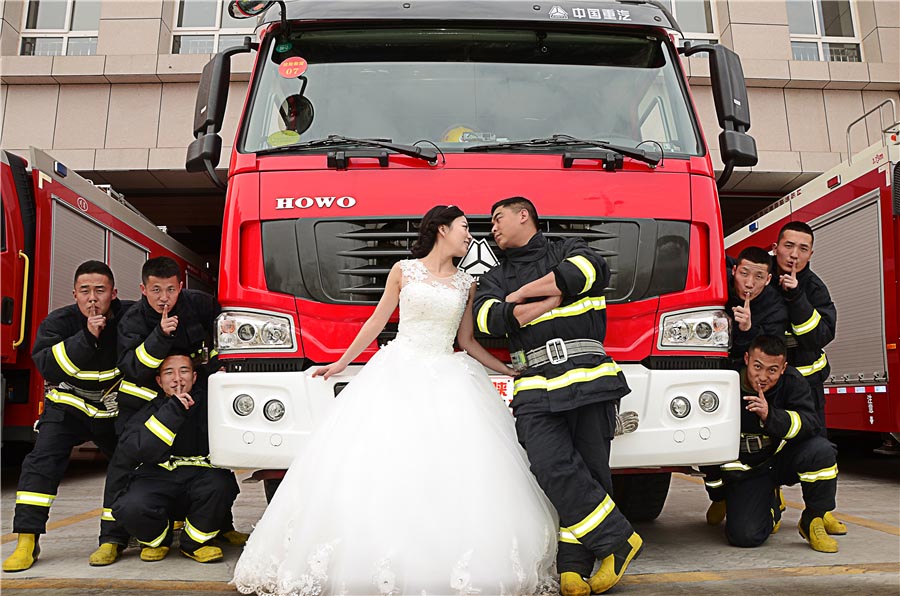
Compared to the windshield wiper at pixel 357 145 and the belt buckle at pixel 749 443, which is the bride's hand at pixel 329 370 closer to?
the windshield wiper at pixel 357 145

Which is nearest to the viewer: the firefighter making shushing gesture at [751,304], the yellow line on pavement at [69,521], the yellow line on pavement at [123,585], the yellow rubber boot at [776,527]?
the yellow line on pavement at [123,585]

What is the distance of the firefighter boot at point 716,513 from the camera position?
5.39 m

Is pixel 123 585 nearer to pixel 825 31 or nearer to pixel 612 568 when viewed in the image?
pixel 612 568

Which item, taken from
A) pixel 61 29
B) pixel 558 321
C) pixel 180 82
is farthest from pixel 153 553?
pixel 61 29

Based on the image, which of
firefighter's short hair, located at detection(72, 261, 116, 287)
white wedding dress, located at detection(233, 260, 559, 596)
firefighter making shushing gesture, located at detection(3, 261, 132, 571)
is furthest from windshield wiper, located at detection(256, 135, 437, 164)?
firefighter making shushing gesture, located at detection(3, 261, 132, 571)

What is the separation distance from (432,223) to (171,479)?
2.05 m

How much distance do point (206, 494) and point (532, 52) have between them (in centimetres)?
304

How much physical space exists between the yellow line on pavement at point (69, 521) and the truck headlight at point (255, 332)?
7.82 feet

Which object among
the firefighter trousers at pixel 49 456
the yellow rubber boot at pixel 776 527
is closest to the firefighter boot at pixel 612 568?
the yellow rubber boot at pixel 776 527

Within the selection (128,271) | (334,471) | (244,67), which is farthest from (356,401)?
(244,67)

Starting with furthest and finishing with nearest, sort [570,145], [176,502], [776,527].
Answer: [776,527], [176,502], [570,145]

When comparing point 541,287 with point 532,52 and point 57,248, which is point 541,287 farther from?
point 57,248

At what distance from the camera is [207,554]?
4340 millimetres

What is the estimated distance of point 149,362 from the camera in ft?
14.4
